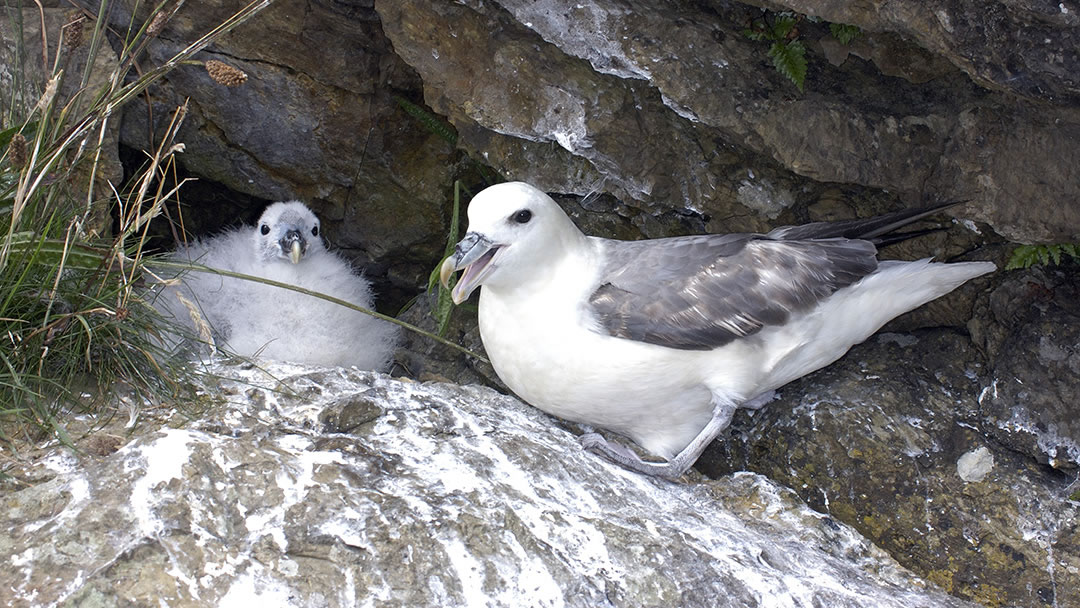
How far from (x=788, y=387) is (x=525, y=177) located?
165 cm

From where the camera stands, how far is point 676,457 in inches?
163

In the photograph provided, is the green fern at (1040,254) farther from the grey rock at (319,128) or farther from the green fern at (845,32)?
the grey rock at (319,128)

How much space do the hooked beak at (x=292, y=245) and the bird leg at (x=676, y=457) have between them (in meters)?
1.81

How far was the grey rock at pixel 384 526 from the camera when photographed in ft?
9.17

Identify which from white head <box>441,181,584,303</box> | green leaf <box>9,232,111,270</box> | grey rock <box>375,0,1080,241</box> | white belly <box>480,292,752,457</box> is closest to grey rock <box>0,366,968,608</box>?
A: white belly <box>480,292,752,457</box>

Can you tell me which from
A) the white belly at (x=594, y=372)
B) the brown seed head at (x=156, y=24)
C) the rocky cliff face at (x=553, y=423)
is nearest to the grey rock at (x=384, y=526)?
the rocky cliff face at (x=553, y=423)

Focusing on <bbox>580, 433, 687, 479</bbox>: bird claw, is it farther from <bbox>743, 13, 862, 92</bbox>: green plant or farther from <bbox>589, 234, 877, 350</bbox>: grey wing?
<bbox>743, 13, 862, 92</bbox>: green plant

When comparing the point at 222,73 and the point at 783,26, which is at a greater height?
the point at 783,26

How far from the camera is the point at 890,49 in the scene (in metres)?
3.97

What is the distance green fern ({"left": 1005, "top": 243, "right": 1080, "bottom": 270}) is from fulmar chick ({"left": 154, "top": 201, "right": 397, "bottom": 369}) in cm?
308

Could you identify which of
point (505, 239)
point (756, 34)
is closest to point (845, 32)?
point (756, 34)

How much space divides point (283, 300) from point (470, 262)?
1.47 meters

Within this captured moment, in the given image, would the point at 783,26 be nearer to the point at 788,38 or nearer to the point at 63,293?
the point at 788,38

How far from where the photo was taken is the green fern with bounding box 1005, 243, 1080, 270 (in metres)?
4.06
